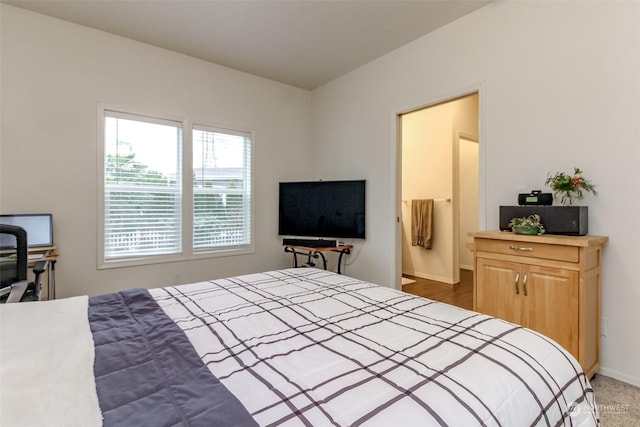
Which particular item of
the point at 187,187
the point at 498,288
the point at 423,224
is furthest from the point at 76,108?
the point at 423,224

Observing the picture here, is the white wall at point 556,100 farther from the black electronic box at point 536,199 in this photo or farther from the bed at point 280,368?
the bed at point 280,368

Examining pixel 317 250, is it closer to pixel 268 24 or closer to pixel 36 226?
pixel 268 24

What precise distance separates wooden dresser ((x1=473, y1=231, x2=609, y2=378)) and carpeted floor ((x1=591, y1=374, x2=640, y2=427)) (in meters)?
0.09

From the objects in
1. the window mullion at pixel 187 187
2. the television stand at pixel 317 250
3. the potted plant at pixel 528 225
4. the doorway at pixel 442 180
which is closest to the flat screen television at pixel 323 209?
the television stand at pixel 317 250

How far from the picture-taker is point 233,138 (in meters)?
3.93

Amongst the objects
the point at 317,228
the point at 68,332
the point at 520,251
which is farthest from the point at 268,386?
the point at 317,228

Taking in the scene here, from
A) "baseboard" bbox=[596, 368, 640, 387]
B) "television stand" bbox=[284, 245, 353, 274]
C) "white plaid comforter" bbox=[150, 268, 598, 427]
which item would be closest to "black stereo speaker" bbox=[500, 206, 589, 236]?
"baseboard" bbox=[596, 368, 640, 387]

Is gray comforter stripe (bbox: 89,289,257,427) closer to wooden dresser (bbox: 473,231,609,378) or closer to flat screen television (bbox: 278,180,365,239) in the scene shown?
wooden dresser (bbox: 473,231,609,378)

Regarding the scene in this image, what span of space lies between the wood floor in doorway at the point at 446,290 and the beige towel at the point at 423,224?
58 centimetres

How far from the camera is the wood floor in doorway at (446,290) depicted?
370 centimetres

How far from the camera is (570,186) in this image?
2062mm

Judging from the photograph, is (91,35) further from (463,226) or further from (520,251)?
(463,226)

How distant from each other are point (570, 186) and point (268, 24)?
110 inches

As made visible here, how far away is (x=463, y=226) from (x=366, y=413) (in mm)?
5187
